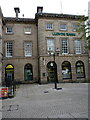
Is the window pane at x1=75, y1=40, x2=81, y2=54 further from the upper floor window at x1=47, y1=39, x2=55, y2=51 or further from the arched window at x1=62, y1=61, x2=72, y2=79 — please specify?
the upper floor window at x1=47, y1=39, x2=55, y2=51

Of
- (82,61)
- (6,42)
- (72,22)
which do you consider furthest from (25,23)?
(82,61)

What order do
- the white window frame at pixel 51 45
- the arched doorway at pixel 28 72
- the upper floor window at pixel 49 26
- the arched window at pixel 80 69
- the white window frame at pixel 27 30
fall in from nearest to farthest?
the white window frame at pixel 51 45, the upper floor window at pixel 49 26, the arched window at pixel 80 69, the arched doorway at pixel 28 72, the white window frame at pixel 27 30

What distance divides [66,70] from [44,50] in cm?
549

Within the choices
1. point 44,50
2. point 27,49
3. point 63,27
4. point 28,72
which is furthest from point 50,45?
point 28,72

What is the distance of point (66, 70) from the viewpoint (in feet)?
74.6

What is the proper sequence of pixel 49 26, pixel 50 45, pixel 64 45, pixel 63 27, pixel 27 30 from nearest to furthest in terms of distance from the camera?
pixel 50 45, pixel 49 26, pixel 64 45, pixel 63 27, pixel 27 30

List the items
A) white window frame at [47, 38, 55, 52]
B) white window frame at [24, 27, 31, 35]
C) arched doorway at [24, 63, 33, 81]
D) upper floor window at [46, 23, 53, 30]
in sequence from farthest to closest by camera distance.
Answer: white window frame at [24, 27, 31, 35]
arched doorway at [24, 63, 33, 81]
upper floor window at [46, 23, 53, 30]
white window frame at [47, 38, 55, 52]

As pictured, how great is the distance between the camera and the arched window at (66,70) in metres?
22.6

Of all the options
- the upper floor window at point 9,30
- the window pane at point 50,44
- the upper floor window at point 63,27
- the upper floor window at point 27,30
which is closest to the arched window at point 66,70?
the window pane at point 50,44

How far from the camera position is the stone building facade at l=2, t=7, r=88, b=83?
72.9 ft

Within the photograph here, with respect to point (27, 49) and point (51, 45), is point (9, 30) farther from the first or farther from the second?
point (51, 45)

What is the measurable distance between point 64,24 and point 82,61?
25.6ft

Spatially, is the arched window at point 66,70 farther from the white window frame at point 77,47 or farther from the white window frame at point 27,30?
the white window frame at point 27,30

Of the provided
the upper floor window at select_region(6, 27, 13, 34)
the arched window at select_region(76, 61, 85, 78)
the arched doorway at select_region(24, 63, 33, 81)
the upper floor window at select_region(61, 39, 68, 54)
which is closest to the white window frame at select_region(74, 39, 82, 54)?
the upper floor window at select_region(61, 39, 68, 54)
